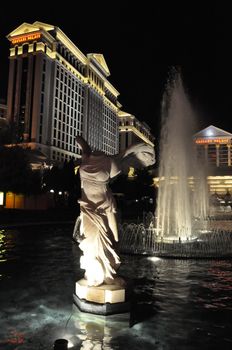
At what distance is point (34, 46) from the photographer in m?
74.9

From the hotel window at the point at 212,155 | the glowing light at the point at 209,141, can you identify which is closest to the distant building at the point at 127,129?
the glowing light at the point at 209,141

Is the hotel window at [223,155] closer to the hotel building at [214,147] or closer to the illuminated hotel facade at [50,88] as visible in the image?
the hotel building at [214,147]

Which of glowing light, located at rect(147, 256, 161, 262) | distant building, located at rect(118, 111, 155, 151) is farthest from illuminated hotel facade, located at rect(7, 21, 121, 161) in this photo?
glowing light, located at rect(147, 256, 161, 262)

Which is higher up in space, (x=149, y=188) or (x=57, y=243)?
(x=149, y=188)

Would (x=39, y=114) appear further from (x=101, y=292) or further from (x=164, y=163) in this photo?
(x=101, y=292)

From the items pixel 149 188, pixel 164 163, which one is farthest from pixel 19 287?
pixel 149 188

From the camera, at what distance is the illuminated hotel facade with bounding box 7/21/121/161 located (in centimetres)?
7425

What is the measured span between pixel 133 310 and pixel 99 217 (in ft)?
6.45

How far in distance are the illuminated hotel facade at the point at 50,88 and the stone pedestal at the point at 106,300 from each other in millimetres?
62446

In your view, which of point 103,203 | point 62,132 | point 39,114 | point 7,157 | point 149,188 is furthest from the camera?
point 62,132

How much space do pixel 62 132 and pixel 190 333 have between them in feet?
271

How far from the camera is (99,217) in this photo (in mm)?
5527

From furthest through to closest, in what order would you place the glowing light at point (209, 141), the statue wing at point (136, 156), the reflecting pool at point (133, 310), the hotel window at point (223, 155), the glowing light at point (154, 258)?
the hotel window at point (223, 155), the glowing light at point (209, 141), the glowing light at point (154, 258), the statue wing at point (136, 156), the reflecting pool at point (133, 310)

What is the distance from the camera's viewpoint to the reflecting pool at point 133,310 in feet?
15.0
